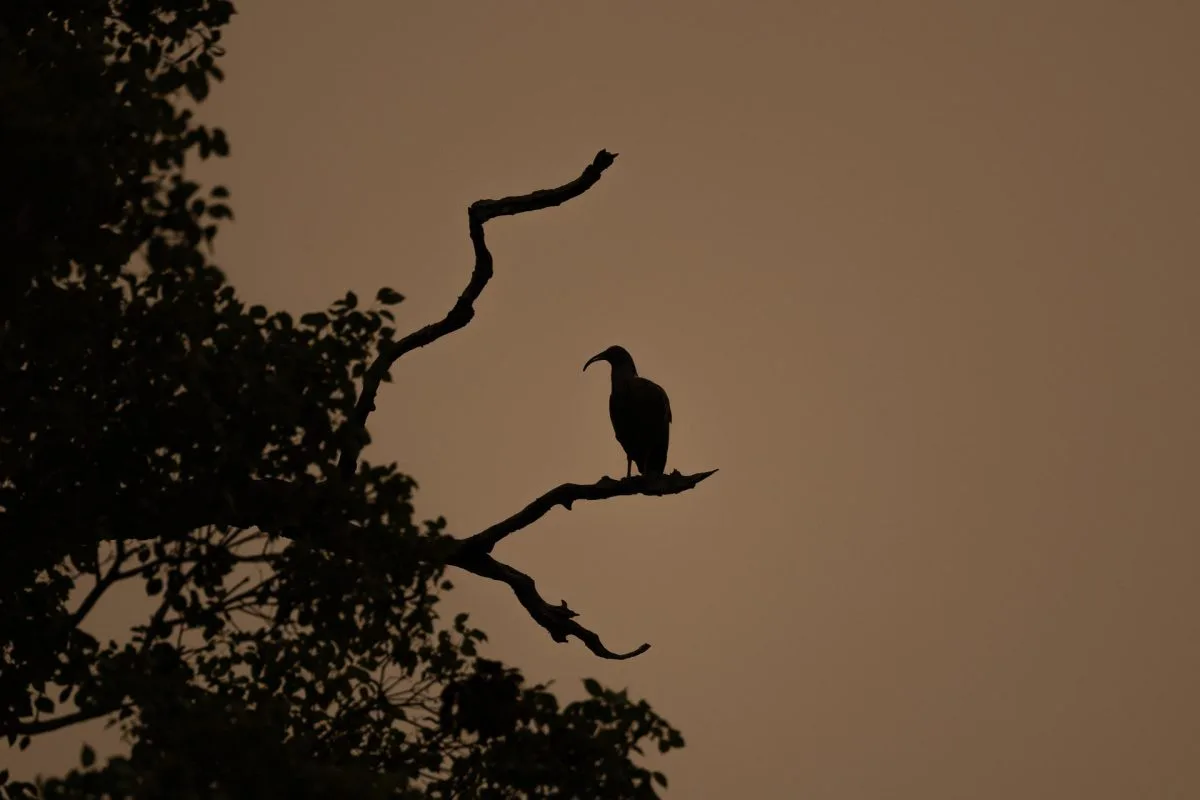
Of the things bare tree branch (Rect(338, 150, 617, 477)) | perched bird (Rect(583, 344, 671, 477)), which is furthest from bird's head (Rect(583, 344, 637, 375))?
bare tree branch (Rect(338, 150, 617, 477))

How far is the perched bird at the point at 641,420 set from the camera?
1752cm

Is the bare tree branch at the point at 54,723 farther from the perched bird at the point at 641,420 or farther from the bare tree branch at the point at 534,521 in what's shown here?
the perched bird at the point at 641,420

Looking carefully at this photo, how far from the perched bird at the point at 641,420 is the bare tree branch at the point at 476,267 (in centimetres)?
366

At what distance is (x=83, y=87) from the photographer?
904cm

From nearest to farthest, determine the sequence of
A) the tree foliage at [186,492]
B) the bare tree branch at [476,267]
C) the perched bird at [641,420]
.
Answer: the tree foliage at [186,492] → the bare tree branch at [476,267] → the perched bird at [641,420]

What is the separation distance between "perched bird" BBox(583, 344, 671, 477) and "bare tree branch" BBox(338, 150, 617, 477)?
366cm

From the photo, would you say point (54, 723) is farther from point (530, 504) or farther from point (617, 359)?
point (617, 359)

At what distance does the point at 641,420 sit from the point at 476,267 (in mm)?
4095

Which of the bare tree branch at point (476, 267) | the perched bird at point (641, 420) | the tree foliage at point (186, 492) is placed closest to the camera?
the tree foliage at point (186, 492)

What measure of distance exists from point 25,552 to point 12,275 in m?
2.24

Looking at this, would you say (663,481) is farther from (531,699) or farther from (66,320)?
(66,320)

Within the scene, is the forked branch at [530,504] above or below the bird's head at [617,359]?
below

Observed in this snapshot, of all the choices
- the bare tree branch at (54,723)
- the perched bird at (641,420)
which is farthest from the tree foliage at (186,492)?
the perched bird at (641,420)

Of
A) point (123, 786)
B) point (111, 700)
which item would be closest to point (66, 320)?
point (111, 700)
